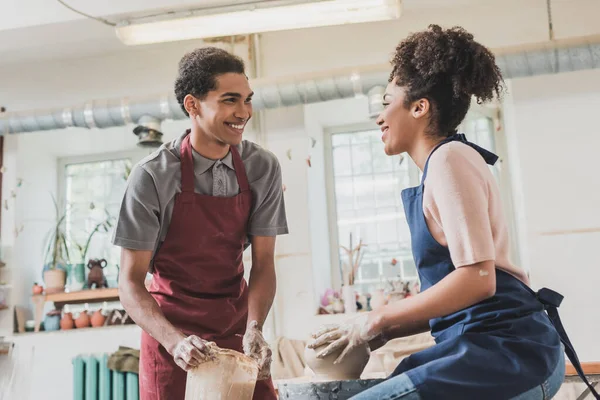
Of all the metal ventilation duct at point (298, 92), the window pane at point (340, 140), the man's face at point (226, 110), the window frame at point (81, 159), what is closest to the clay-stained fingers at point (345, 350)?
the man's face at point (226, 110)

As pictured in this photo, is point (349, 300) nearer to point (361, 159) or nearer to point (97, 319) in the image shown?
point (361, 159)

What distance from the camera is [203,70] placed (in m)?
2.26

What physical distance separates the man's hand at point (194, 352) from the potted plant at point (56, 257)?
390cm

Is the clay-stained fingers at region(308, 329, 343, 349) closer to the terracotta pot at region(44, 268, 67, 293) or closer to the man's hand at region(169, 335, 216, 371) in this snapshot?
the man's hand at region(169, 335, 216, 371)

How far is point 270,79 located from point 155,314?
9.96 ft

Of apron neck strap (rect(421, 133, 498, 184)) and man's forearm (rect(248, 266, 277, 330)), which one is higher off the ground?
apron neck strap (rect(421, 133, 498, 184))

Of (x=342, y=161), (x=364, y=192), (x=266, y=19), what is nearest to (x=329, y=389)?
(x=266, y=19)

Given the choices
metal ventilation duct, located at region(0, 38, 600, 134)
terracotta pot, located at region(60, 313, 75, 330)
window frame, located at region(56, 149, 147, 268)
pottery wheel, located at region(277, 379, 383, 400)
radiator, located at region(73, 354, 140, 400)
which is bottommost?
radiator, located at region(73, 354, 140, 400)

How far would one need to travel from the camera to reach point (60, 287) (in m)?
5.39

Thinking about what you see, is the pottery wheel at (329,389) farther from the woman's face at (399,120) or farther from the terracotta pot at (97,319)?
the terracotta pot at (97,319)

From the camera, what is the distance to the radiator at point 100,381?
16.0 feet

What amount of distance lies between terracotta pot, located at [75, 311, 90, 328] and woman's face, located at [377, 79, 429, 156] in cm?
418

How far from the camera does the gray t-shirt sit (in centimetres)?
214

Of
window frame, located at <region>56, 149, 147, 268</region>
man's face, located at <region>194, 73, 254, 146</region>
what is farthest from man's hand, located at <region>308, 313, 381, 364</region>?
window frame, located at <region>56, 149, 147, 268</region>
